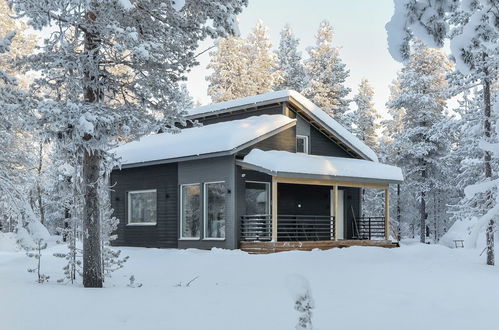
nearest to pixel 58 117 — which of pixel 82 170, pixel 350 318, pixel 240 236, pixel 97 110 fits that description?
pixel 97 110

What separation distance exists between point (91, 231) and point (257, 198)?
9.07 m

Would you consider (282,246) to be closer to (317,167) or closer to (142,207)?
(317,167)

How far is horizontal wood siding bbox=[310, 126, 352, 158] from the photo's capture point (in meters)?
21.2

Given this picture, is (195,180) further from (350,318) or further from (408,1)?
(408,1)

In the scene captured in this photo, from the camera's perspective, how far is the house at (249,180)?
17.7 m

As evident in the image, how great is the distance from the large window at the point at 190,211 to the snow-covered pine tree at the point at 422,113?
15876 millimetres

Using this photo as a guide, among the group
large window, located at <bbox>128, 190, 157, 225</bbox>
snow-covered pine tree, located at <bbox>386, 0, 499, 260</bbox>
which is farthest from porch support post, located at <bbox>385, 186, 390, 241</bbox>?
snow-covered pine tree, located at <bbox>386, 0, 499, 260</bbox>

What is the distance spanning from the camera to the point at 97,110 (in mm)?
9617

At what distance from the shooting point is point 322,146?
21.5m

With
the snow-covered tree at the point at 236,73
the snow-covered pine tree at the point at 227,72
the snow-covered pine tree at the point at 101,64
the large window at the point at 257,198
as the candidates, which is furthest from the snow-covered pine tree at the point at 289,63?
the snow-covered pine tree at the point at 101,64

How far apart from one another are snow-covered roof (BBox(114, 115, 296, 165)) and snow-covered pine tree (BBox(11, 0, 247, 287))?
647 centimetres

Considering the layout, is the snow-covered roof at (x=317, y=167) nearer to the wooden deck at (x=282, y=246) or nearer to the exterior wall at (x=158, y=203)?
the wooden deck at (x=282, y=246)

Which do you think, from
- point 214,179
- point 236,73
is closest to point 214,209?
point 214,179

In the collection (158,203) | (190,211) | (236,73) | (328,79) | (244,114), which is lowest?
(190,211)
